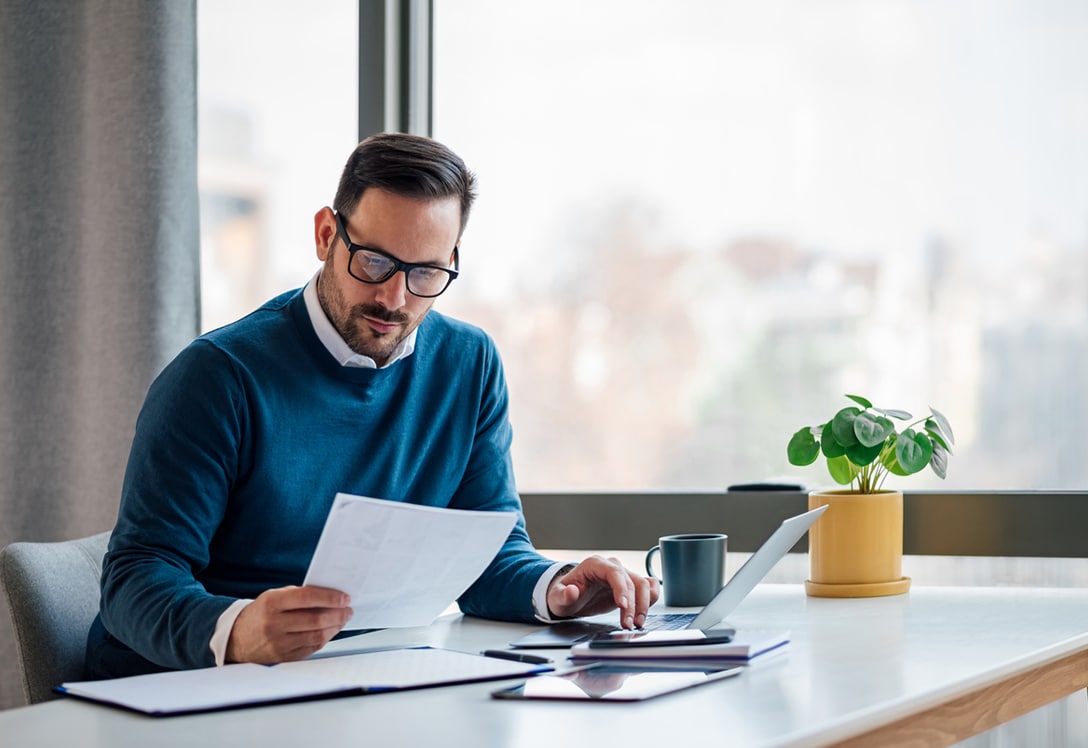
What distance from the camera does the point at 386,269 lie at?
168cm

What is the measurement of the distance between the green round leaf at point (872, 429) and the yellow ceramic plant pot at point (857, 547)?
10 cm

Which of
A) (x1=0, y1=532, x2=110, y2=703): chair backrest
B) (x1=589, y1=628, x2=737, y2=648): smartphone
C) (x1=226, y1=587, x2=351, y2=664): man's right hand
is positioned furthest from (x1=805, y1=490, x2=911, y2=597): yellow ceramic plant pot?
(x1=0, y1=532, x2=110, y2=703): chair backrest

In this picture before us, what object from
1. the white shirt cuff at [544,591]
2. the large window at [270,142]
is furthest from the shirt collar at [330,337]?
the large window at [270,142]

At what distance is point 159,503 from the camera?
4.95 feet

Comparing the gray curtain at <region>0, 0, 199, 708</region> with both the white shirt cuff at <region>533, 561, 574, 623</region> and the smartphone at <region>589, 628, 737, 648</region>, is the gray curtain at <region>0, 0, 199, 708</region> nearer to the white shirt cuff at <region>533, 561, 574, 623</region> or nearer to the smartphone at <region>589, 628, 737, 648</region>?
the white shirt cuff at <region>533, 561, 574, 623</region>

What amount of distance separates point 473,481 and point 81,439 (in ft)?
3.02

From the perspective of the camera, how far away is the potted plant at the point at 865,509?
5.90ft

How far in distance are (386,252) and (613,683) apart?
29.5 inches

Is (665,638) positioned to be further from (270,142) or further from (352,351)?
(270,142)

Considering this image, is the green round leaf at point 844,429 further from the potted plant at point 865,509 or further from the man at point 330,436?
the man at point 330,436

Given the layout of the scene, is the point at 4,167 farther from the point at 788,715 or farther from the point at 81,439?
the point at 788,715

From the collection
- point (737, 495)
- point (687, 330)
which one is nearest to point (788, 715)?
point (737, 495)

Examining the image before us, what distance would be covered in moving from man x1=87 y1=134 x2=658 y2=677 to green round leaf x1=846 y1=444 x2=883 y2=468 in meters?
→ 0.45

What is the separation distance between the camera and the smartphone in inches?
50.8
